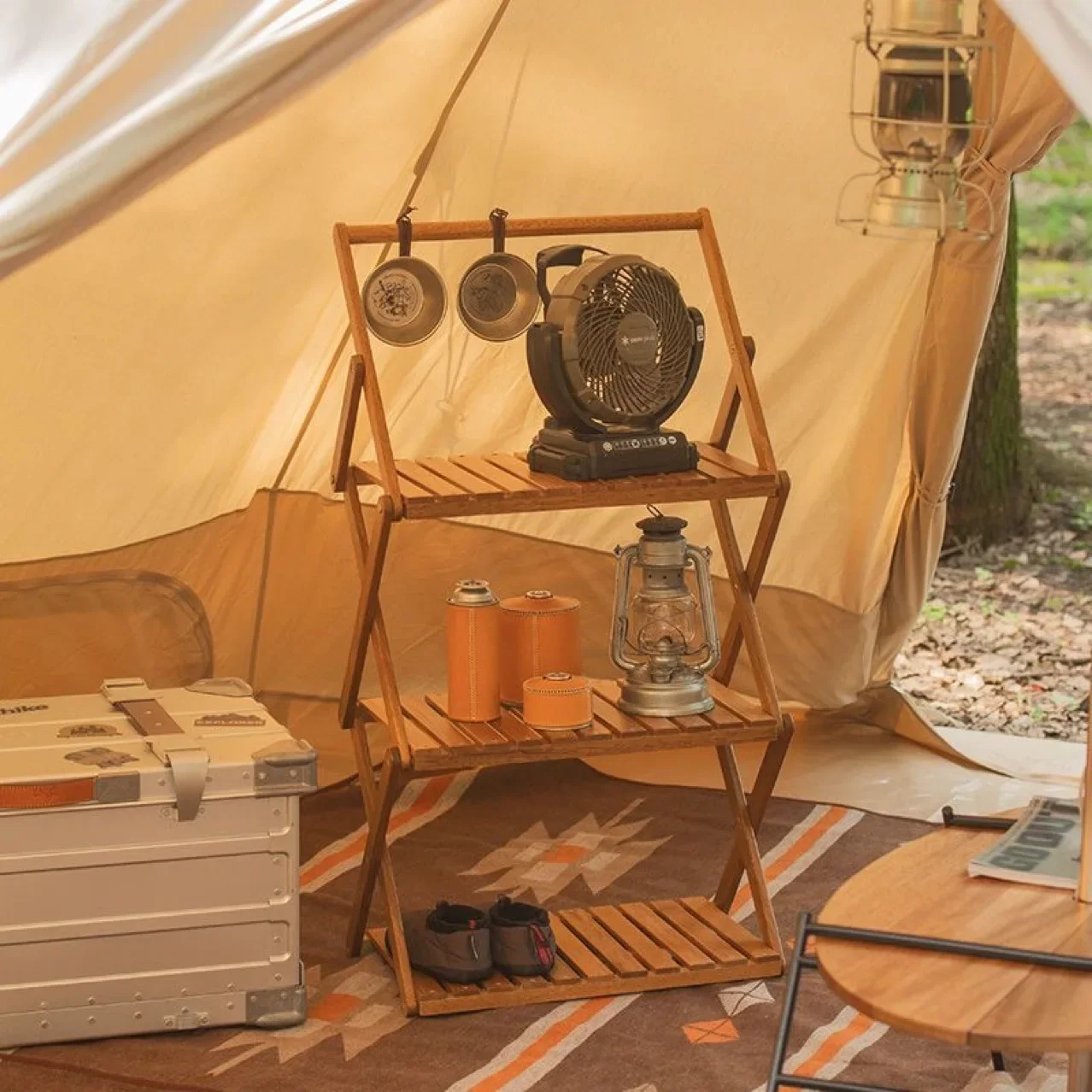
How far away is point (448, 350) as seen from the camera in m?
4.30

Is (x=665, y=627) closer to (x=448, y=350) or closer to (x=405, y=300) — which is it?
(x=405, y=300)

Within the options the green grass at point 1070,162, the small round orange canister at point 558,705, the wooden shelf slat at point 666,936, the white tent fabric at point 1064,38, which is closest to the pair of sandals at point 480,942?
the wooden shelf slat at point 666,936

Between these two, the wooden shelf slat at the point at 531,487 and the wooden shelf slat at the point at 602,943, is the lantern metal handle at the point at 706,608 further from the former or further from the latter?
the wooden shelf slat at the point at 602,943

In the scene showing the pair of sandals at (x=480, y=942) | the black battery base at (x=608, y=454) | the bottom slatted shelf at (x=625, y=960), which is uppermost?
the black battery base at (x=608, y=454)

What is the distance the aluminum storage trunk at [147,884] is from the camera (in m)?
3.05

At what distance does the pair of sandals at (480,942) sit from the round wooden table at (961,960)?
102 cm

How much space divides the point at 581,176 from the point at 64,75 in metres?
1.75

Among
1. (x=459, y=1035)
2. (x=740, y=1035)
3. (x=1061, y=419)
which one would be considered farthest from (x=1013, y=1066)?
(x=1061, y=419)

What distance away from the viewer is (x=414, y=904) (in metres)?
3.74

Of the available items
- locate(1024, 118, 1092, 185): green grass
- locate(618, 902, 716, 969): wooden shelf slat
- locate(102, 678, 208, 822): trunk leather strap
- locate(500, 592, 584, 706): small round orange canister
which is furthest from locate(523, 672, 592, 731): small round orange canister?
locate(1024, 118, 1092, 185): green grass

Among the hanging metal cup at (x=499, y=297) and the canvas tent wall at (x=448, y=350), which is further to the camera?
the canvas tent wall at (x=448, y=350)

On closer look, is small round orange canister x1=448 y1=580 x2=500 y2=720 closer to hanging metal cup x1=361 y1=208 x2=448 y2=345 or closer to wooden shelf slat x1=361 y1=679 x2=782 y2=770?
wooden shelf slat x1=361 y1=679 x2=782 y2=770

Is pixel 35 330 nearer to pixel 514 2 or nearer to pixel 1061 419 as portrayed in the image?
pixel 514 2

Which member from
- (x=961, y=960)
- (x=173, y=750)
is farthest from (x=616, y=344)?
(x=961, y=960)
